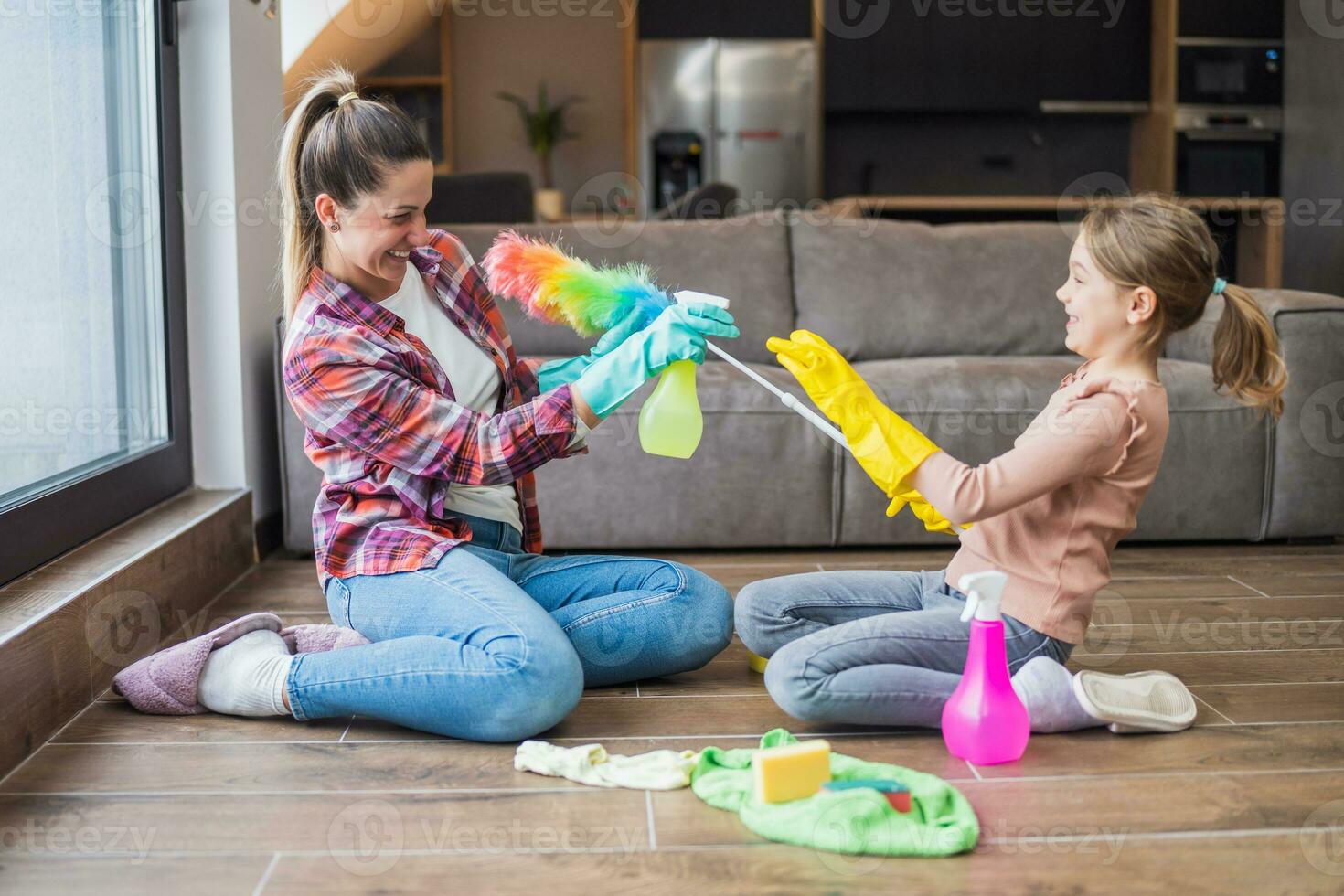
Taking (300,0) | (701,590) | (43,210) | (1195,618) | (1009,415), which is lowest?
(1195,618)

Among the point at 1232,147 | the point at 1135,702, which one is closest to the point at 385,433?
the point at 1135,702

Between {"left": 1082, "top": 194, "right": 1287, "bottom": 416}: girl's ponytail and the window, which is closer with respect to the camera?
{"left": 1082, "top": 194, "right": 1287, "bottom": 416}: girl's ponytail

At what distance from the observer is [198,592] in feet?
7.28

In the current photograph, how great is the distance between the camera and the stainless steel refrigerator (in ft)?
20.2

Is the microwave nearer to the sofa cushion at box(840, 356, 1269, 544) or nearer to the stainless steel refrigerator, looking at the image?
the stainless steel refrigerator

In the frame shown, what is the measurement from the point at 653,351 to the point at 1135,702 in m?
0.76

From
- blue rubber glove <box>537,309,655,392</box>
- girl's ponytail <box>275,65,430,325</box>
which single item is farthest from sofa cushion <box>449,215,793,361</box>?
girl's ponytail <box>275,65,430,325</box>

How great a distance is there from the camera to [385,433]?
1610 millimetres

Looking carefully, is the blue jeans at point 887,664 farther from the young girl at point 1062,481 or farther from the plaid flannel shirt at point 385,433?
the plaid flannel shirt at point 385,433

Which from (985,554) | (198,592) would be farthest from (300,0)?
(985,554)

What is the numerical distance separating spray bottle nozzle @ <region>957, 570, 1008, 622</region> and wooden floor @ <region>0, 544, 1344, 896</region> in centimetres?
19

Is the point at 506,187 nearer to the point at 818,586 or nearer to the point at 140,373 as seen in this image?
the point at 140,373

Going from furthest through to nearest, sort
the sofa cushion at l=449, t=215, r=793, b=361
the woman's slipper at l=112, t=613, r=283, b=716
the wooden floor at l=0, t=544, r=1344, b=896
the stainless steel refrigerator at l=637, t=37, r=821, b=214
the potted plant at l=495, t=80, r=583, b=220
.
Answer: the potted plant at l=495, t=80, r=583, b=220 < the stainless steel refrigerator at l=637, t=37, r=821, b=214 < the sofa cushion at l=449, t=215, r=793, b=361 < the woman's slipper at l=112, t=613, r=283, b=716 < the wooden floor at l=0, t=544, r=1344, b=896

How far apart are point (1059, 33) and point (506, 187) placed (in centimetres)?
382
